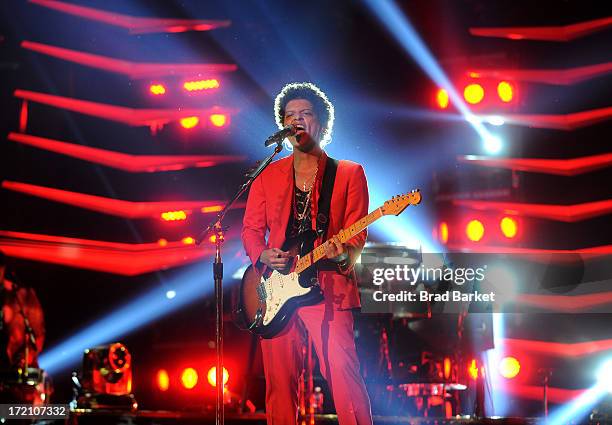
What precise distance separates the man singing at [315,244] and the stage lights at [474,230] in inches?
105

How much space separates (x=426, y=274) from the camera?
6680mm

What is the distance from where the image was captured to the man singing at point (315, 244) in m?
4.34

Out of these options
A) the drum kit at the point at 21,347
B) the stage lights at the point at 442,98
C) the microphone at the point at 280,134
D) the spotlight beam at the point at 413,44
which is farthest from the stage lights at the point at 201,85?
the microphone at the point at 280,134

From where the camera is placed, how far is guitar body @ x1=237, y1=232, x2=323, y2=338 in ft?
14.4

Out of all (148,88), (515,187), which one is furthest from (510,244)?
(148,88)

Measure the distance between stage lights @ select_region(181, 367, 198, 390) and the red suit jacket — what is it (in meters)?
2.83

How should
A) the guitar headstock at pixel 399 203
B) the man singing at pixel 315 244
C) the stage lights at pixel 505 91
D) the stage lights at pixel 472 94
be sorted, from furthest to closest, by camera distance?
the stage lights at pixel 505 91 → the stage lights at pixel 472 94 → the man singing at pixel 315 244 → the guitar headstock at pixel 399 203

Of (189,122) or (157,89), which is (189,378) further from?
(157,89)

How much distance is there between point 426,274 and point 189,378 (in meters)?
2.22

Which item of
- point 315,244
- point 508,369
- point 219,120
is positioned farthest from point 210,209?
point 315,244

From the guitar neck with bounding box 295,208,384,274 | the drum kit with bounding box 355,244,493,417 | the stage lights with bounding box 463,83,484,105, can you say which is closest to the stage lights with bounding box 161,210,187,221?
the drum kit with bounding box 355,244,493,417

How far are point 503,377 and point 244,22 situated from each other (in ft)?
12.3

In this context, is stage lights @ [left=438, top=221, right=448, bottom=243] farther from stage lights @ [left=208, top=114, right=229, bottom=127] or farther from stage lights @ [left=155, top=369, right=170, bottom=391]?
stage lights @ [left=155, top=369, right=170, bottom=391]

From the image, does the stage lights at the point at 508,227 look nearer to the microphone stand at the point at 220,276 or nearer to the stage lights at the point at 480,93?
the stage lights at the point at 480,93
